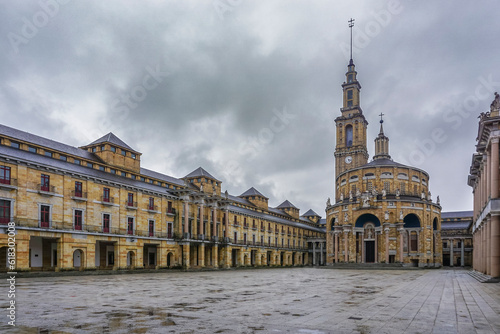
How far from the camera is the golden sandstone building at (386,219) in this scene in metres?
63.8

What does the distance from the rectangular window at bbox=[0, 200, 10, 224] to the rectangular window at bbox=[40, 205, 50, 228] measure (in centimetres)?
304

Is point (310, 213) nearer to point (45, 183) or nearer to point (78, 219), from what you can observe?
point (78, 219)

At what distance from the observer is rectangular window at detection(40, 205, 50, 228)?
1416 inches

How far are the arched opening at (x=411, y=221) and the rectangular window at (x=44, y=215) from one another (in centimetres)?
5397

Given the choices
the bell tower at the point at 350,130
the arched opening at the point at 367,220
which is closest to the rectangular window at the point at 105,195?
the arched opening at the point at 367,220

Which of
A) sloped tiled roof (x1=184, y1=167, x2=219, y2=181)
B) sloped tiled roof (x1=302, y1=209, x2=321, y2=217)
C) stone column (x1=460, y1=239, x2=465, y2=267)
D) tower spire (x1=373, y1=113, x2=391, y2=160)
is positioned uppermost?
tower spire (x1=373, y1=113, x2=391, y2=160)

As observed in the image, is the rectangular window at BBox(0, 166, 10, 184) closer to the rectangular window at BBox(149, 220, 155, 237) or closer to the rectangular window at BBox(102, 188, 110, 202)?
the rectangular window at BBox(102, 188, 110, 202)

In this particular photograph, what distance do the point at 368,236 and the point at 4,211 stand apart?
5411 cm

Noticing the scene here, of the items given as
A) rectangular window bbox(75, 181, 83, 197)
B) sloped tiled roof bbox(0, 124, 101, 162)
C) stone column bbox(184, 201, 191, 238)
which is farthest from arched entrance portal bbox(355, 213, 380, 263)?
rectangular window bbox(75, 181, 83, 197)

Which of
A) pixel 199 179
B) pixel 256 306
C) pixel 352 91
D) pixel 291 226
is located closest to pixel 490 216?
pixel 256 306

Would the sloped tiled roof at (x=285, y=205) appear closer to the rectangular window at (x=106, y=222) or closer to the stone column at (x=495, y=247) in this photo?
the rectangular window at (x=106, y=222)

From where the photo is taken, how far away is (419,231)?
6419 cm

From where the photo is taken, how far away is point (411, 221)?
67.1 m

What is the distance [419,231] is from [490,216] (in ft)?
127
